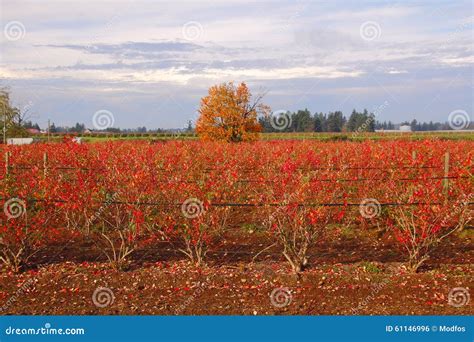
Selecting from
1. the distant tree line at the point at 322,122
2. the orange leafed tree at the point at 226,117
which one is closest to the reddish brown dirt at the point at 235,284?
the orange leafed tree at the point at 226,117

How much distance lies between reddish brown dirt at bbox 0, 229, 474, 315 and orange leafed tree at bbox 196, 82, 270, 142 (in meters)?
20.2

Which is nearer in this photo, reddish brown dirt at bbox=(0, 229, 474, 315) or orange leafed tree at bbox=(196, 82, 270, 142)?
reddish brown dirt at bbox=(0, 229, 474, 315)

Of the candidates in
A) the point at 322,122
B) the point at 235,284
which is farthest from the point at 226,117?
the point at 322,122

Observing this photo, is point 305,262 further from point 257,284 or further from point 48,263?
point 48,263

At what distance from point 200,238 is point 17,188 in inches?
117

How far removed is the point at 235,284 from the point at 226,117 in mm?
22610

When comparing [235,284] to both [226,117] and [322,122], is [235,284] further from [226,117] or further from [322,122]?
[322,122]

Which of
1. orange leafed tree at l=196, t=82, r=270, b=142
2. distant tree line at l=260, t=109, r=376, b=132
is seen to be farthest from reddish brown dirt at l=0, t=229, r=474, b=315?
distant tree line at l=260, t=109, r=376, b=132

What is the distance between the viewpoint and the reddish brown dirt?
19.5 feet

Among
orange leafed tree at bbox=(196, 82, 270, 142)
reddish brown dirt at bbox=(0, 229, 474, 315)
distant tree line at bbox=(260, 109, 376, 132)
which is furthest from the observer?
distant tree line at bbox=(260, 109, 376, 132)

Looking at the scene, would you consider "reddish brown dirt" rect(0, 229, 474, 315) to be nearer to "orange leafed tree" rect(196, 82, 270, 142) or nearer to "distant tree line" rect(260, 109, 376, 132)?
"orange leafed tree" rect(196, 82, 270, 142)

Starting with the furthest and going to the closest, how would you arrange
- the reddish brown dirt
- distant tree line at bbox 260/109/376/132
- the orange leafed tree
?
distant tree line at bbox 260/109/376/132 → the orange leafed tree → the reddish brown dirt

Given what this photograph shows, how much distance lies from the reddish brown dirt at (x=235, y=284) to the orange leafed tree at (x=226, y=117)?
20222 millimetres

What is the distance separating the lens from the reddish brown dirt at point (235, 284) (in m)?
5.95
